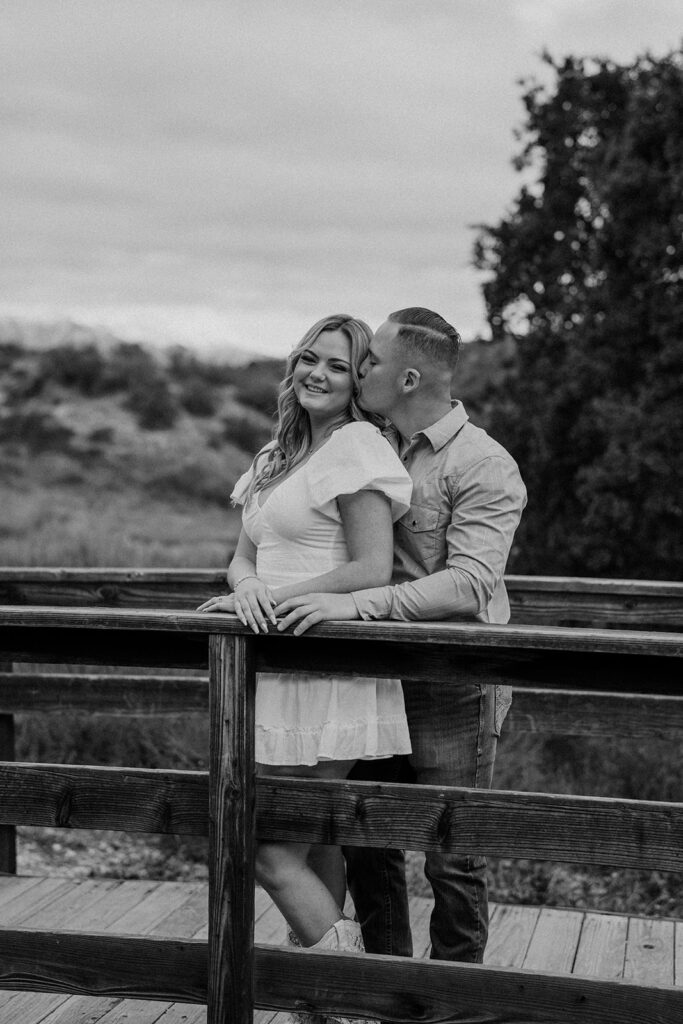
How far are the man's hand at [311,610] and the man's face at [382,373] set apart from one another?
531 mm

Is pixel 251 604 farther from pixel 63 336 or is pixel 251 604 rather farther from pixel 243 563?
pixel 63 336

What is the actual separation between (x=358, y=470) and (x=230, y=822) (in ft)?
2.66

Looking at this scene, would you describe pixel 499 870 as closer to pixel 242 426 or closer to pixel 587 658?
pixel 587 658

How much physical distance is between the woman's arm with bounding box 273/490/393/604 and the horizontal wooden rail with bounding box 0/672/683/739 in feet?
4.75

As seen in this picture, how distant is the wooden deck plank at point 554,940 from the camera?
3582 millimetres

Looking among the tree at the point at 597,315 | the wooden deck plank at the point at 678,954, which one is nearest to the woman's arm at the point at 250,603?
the wooden deck plank at the point at 678,954

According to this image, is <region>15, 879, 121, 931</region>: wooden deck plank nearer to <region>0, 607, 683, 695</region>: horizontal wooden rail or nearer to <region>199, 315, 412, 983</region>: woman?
<region>199, 315, 412, 983</region>: woman

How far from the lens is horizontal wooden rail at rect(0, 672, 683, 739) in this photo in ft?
13.0

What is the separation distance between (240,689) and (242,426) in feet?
107

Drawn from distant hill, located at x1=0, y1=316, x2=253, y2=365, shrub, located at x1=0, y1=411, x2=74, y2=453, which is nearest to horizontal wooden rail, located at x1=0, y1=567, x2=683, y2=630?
shrub, located at x1=0, y1=411, x2=74, y2=453

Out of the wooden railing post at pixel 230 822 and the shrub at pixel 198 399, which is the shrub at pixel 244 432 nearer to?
the shrub at pixel 198 399

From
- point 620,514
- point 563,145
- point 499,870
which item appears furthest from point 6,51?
point 499,870

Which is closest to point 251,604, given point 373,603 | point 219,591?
point 373,603

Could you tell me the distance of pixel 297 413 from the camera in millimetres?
2963
